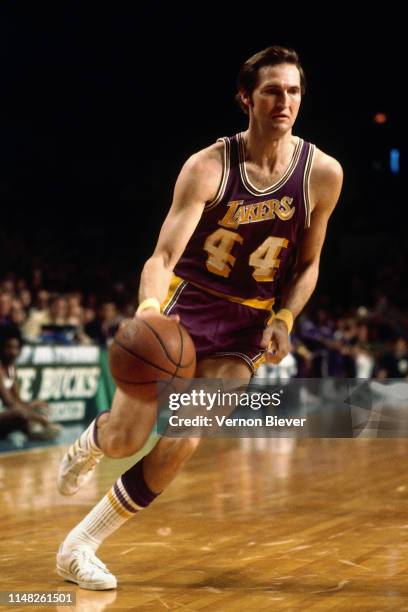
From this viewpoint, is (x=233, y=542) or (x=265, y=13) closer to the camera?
(x=233, y=542)

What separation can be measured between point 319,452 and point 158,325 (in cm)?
570

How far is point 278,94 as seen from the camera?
3.54 meters

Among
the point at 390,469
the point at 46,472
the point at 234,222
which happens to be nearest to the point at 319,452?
the point at 390,469

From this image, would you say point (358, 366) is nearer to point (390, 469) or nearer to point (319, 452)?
point (319, 452)

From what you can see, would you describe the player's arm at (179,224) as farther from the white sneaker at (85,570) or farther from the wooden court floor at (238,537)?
the wooden court floor at (238,537)

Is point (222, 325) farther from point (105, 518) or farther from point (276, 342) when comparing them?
point (105, 518)

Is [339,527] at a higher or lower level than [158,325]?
lower

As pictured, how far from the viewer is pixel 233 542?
4.59 metres

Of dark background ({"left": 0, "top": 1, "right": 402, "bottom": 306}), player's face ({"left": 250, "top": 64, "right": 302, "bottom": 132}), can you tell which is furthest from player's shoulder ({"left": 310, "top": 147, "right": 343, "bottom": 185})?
dark background ({"left": 0, "top": 1, "right": 402, "bottom": 306})

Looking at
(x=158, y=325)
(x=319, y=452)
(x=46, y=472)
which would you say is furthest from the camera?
(x=319, y=452)

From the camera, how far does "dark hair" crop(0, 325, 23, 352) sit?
27.8 ft

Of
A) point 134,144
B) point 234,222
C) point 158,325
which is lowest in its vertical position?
point 158,325

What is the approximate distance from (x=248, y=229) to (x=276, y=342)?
0.49m

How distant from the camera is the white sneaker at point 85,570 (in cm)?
364
